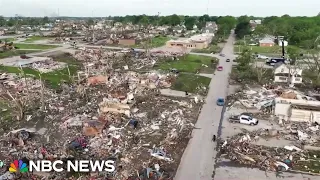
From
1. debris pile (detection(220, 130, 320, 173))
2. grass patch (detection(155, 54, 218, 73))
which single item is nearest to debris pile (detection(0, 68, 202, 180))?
debris pile (detection(220, 130, 320, 173))

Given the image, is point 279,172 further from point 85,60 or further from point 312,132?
point 85,60

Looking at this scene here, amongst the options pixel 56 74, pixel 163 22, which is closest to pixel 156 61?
pixel 56 74

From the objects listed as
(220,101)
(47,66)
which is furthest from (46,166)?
(47,66)

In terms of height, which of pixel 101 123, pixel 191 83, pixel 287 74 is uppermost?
pixel 287 74

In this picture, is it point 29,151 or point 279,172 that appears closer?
point 279,172

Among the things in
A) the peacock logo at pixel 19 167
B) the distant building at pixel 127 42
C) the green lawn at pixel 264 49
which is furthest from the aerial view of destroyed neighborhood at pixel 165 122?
the distant building at pixel 127 42

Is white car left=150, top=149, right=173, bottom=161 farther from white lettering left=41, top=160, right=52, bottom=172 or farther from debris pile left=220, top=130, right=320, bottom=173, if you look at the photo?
white lettering left=41, top=160, right=52, bottom=172

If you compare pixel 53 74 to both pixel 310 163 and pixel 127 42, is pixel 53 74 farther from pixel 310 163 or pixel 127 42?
pixel 127 42
